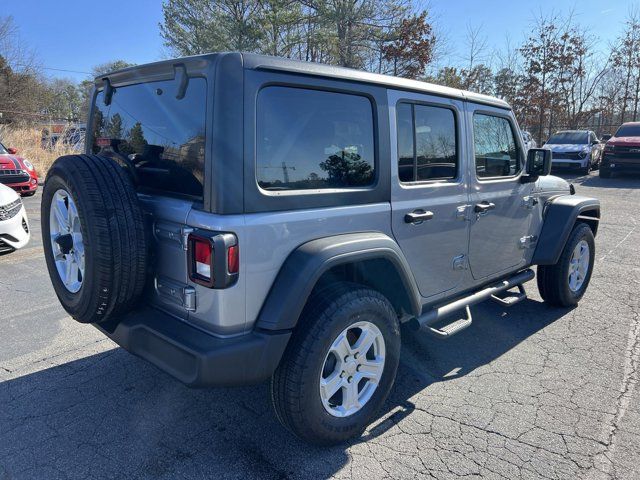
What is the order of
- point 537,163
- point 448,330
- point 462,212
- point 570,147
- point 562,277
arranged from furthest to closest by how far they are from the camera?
point 570,147
point 562,277
point 537,163
point 462,212
point 448,330

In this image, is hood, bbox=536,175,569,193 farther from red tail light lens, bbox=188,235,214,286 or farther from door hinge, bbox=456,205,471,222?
red tail light lens, bbox=188,235,214,286

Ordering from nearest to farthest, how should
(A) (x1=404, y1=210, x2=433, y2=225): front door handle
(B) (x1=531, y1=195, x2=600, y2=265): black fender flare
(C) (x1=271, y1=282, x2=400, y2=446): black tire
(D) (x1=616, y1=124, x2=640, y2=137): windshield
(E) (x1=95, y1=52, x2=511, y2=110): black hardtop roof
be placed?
(E) (x1=95, y1=52, x2=511, y2=110): black hardtop roof < (C) (x1=271, y1=282, x2=400, y2=446): black tire < (A) (x1=404, y1=210, x2=433, y2=225): front door handle < (B) (x1=531, y1=195, x2=600, y2=265): black fender flare < (D) (x1=616, y1=124, x2=640, y2=137): windshield

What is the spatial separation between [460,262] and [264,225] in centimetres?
179

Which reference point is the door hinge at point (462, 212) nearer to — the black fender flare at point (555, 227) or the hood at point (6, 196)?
the black fender flare at point (555, 227)

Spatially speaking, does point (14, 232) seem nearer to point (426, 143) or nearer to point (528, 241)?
point (426, 143)

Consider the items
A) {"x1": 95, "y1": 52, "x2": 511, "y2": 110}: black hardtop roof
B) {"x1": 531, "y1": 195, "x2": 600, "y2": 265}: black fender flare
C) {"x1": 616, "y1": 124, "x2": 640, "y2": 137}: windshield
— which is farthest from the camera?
{"x1": 616, "y1": 124, "x2": 640, "y2": 137}: windshield

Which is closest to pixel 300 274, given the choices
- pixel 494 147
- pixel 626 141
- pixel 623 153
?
pixel 494 147

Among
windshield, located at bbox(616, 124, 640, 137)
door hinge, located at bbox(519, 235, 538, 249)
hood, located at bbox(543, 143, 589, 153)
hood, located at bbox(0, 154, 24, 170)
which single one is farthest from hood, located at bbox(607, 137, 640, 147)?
hood, located at bbox(0, 154, 24, 170)

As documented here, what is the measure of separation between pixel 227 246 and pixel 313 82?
3.28 feet

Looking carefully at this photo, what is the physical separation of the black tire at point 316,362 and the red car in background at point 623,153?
16745mm

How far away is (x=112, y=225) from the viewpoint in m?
2.23

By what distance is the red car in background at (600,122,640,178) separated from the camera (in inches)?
615

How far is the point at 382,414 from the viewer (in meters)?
2.96

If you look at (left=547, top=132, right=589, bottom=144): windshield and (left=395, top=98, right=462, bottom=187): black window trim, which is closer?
(left=395, top=98, right=462, bottom=187): black window trim
